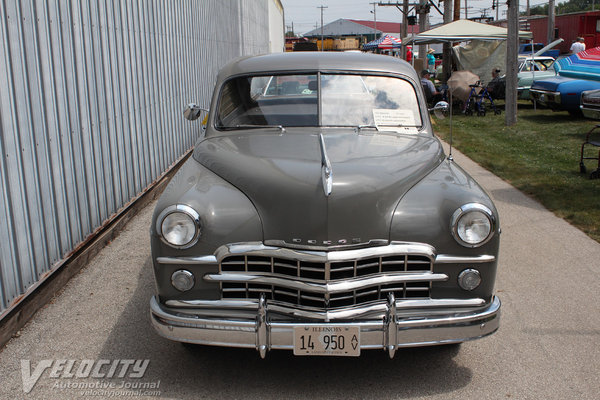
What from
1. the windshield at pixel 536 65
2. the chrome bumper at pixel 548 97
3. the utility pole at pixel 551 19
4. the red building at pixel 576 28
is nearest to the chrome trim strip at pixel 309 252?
the chrome bumper at pixel 548 97

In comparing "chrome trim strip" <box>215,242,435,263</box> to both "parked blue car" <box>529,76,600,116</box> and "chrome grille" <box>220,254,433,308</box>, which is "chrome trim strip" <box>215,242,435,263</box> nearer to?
"chrome grille" <box>220,254,433,308</box>

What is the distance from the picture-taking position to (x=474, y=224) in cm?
342

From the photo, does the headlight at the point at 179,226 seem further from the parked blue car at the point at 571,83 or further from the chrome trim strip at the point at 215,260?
the parked blue car at the point at 571,83

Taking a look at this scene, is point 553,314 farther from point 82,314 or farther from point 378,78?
point 82,314

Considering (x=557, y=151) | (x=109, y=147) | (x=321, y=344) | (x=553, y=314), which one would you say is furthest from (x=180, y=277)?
(x=557, y=151)

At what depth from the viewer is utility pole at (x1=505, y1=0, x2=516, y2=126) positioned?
14992mm

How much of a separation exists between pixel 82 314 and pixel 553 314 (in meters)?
3.42

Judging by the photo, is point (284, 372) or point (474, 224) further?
point (284, 372)

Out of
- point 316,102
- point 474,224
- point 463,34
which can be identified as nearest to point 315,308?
point 474,224

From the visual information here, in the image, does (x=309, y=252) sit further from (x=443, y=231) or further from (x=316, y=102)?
(x=316, y=102)

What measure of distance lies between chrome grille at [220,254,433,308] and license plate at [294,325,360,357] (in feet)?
0.52

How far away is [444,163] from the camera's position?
14.0ft

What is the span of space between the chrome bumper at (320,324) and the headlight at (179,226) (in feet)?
1.26

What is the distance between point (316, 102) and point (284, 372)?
200 centimetres
